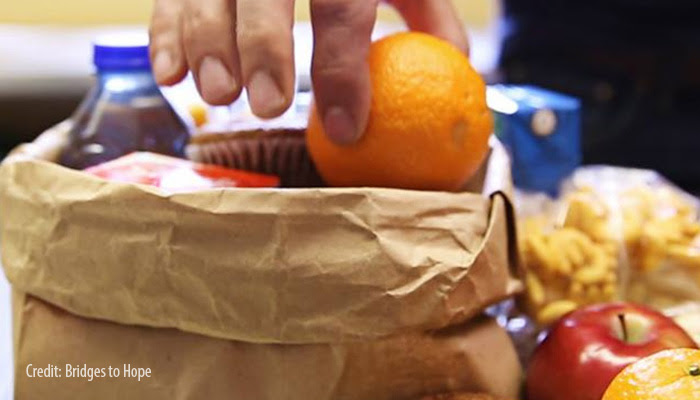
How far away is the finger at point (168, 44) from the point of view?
0.54 metres

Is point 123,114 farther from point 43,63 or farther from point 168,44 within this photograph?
point 43,63

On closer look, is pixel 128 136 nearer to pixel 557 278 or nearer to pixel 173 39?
pixel 173 39

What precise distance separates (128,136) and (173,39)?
193mm

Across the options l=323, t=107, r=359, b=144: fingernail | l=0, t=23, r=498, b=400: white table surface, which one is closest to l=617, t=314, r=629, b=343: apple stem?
l=323, t=107, r=359, b=144: fingernail

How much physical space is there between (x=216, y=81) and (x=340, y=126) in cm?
8

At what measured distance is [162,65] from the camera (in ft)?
1.79

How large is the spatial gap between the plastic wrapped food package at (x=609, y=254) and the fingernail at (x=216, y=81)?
28 centimetres

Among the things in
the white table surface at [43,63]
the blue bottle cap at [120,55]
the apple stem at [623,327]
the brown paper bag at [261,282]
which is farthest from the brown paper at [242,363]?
the white table surface at [43,63]

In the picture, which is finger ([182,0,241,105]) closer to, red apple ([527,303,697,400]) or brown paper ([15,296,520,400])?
brown paper ([15,296,520,400])

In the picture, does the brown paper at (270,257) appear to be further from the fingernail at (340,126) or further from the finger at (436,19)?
the finger at (436,19)

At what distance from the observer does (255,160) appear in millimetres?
673

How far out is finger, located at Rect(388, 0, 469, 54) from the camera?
70cm

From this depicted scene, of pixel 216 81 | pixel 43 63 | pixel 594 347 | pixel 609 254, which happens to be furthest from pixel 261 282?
pixel 43 63

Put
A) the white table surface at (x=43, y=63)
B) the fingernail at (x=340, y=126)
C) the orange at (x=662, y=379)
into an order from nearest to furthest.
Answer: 1. the orange at (x=662, y=379)
2. the fingernail at (x=340, y=126)
3. the white table surface at (x=43, y=63)
